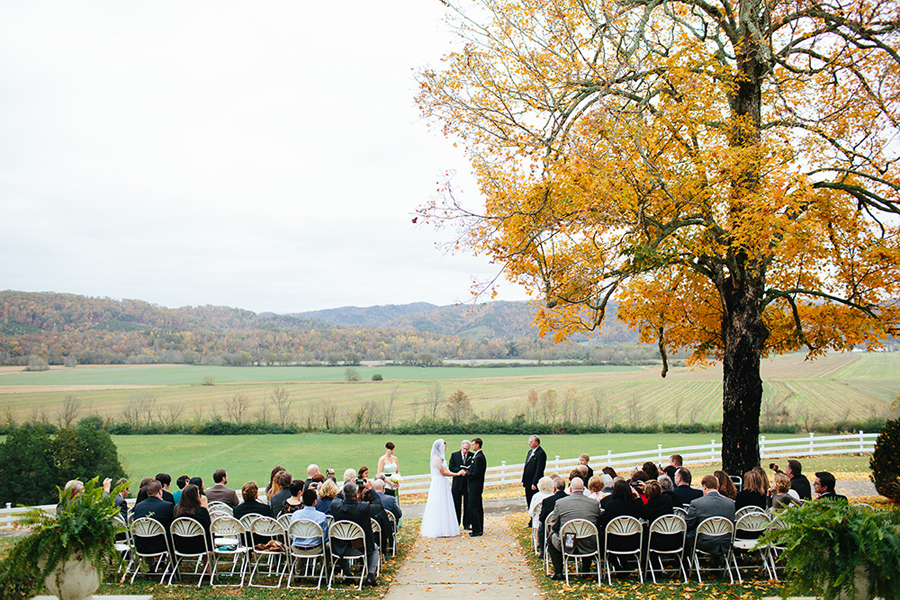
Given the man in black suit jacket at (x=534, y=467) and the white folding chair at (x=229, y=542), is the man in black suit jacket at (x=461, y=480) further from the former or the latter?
the white folding chair at (x=229, y=542)

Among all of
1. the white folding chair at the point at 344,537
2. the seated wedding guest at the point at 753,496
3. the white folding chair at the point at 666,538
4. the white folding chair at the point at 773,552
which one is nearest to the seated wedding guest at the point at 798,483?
the seated wedding guest at the point at 753,496

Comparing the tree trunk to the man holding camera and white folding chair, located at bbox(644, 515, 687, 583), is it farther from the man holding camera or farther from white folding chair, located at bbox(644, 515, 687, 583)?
the man holding camera

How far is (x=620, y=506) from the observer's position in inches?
283

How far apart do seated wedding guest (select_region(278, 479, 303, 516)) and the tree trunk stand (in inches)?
310

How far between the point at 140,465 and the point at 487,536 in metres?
45.2

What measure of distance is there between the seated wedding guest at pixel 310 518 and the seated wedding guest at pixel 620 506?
11.5 ft

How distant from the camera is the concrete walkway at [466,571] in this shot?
6656 mm

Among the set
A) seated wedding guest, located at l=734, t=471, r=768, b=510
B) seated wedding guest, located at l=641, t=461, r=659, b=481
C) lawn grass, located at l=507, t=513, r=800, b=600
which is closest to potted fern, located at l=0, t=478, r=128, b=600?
lawn grass, located at l=507, t=513, r=800, b=600

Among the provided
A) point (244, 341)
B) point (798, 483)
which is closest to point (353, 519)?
point (798, 483)

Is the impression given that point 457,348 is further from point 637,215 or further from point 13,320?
point 637,215

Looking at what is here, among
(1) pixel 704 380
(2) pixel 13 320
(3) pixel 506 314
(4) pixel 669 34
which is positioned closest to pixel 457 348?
(3) pixel 506 314

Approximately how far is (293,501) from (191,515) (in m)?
1.40

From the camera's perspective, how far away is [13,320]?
275ft

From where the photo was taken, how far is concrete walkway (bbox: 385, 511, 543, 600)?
666 centimetres
